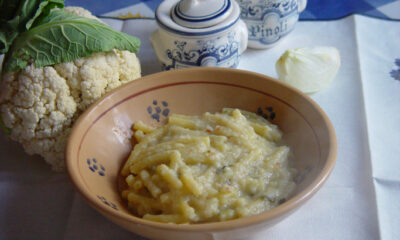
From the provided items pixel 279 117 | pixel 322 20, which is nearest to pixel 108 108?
pixel 279 117

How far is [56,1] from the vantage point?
1.54m

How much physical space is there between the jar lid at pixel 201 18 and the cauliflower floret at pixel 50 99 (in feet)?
1.07

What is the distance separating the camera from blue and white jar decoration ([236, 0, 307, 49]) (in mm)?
1961

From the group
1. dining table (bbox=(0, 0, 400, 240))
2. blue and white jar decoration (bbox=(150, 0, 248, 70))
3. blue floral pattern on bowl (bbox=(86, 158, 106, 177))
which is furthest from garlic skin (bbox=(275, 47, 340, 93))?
blue floral pattern on bowl (bbox=(86, 158, 106, 177))

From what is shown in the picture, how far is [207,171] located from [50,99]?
2.02ft

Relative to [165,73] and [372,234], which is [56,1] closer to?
[165,73]

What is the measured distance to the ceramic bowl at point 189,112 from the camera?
1.10 meters

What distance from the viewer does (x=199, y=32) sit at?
167 centimetres

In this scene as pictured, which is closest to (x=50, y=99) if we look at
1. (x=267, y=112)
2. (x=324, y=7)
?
(x=267, y=112)

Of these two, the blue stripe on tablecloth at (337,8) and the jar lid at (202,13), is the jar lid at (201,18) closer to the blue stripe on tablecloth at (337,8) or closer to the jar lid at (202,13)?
the jar lid at (202,13)

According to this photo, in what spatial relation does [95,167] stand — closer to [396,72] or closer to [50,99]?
[50,99]

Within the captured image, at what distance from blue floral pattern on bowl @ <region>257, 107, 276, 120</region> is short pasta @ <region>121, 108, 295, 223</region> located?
6cm

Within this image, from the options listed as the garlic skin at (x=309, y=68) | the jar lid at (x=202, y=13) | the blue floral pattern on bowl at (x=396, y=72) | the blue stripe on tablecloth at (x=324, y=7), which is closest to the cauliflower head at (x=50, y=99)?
the jar lid at (x=202, y=13)

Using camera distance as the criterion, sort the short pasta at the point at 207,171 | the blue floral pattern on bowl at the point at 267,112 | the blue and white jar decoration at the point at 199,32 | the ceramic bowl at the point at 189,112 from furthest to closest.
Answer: the blue and white jar decoration at the point at 199,32
the blue floral pattern on bowl at the point at 267,112
the short pasta at the point at 207,171
the ceramic bowl at the point at 189,112
